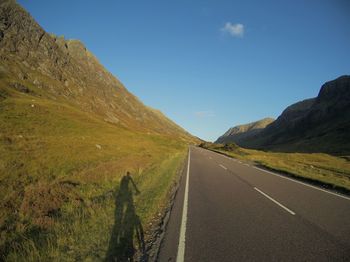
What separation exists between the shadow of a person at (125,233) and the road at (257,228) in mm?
675

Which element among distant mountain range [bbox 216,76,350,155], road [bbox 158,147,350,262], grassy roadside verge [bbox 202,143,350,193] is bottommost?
road [bbox 158,147,350,262]

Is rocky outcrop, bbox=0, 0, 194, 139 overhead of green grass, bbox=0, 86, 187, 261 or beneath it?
overhead

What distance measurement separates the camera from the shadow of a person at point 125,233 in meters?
4.68

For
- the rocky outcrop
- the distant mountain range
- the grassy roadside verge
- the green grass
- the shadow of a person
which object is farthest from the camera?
the distant mountain range

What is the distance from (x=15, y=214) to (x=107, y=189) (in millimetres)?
3894

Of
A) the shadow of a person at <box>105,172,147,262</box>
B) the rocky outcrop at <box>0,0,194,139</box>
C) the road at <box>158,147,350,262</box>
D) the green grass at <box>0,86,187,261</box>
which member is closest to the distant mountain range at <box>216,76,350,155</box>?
the rocky outcrop at <box>0,0,194,139</box>

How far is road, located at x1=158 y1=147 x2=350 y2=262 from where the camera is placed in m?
4.71

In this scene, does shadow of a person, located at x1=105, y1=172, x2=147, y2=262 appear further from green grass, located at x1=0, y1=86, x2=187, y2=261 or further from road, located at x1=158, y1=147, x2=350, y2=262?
road, located at x1=158, y1=147, x2=350, y2=262

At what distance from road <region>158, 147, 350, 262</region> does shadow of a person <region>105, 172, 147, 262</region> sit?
675 millimetres

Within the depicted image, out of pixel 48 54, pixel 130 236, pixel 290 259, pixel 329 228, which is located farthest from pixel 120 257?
pixel 48 54

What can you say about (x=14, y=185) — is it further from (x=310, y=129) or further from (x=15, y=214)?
(x=310, y=129)

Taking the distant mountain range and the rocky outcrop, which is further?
the distant mountain range

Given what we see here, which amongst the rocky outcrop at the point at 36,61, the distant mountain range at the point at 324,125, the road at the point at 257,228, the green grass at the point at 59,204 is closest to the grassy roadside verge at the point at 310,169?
the road at the point at 257,228

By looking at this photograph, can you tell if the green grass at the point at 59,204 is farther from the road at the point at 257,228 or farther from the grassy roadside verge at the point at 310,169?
the grassy roadside verge at the point at 310,169
